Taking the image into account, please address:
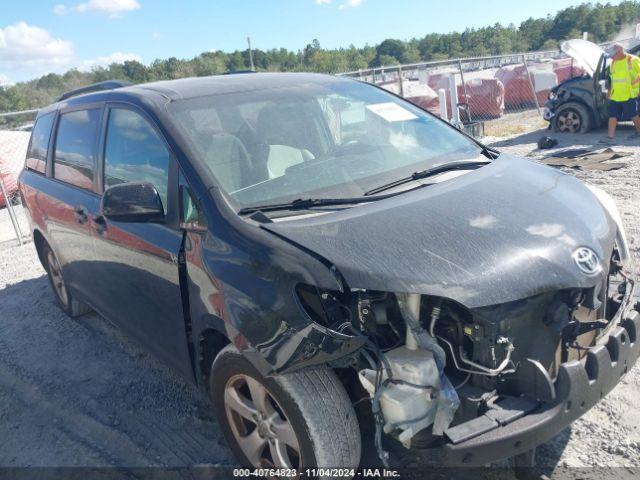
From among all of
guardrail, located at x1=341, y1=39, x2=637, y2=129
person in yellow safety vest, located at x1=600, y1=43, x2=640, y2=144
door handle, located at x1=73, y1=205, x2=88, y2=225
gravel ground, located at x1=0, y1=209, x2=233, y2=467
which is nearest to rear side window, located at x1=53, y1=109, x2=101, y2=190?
door handle, located at x1=73, y1=205, x2=88, y2=225

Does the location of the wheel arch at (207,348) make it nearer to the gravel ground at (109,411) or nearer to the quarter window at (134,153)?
the gravel ground at (109,411)

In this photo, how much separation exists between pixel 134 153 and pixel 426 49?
11023 centimetres

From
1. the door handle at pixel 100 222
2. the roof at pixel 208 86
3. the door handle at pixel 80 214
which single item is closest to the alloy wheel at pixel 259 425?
the door handle at pixel 100 222

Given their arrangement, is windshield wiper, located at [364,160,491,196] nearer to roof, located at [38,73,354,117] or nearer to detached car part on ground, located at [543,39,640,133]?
roof, located at [38,73,354,117]

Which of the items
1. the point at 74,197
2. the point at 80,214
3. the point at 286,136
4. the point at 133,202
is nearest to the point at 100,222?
the point at 80,214

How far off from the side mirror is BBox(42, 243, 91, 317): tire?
2.52m

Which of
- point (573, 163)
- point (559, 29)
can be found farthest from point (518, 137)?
point (559, 29)

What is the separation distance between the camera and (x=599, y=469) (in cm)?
252

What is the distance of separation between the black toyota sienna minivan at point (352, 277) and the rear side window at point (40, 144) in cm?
148

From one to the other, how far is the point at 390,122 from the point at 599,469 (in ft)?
7.29

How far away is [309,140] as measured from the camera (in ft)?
10.2

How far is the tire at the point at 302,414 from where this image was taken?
7.06 ft

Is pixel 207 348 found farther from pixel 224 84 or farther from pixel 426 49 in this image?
pixel 426 49

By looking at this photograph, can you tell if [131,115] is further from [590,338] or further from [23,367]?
[590,338]
